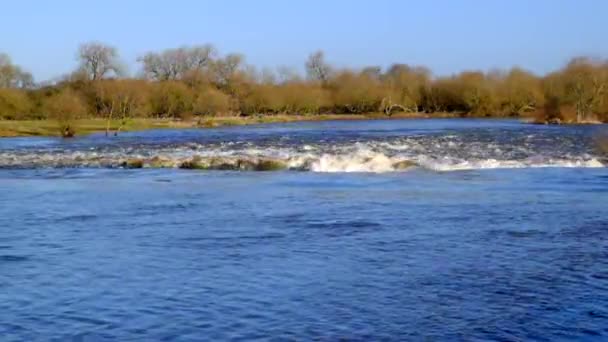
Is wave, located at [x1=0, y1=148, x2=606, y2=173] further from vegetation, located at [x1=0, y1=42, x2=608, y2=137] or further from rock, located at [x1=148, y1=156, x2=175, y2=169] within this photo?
vegetation, located at [x1=0, y1=42, x2=608, y2=137]

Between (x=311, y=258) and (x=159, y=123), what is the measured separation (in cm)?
7200

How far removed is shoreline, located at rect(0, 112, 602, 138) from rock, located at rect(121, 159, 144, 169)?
105 feet

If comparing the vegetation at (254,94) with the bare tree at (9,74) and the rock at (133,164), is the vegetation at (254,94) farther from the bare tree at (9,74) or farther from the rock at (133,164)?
the rock at (133,164)

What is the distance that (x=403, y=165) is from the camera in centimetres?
2711

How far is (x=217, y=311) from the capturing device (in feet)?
27.6

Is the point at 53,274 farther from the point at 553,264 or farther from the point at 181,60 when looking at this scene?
the point at 181,60

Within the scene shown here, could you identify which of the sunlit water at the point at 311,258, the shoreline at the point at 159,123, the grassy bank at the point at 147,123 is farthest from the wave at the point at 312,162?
the grassy bank at the point at 147,123

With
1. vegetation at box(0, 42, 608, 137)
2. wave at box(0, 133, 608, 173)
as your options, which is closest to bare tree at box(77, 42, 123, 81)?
vegetation at box(0, 42, 608, 137)

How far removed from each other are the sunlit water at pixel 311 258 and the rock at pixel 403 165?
297 centimetres

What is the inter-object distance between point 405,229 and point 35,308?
6.79 meters

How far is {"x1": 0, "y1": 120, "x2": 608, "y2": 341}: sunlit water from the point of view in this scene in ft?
26.1

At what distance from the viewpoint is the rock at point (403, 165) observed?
88.2 feet

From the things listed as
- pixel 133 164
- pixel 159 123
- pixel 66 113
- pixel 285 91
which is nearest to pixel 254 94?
pixel 285 91

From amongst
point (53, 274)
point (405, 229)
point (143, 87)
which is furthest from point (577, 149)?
point (143, 87)
